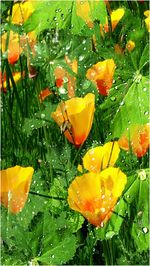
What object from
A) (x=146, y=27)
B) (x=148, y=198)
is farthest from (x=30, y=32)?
(x=148, y=198)

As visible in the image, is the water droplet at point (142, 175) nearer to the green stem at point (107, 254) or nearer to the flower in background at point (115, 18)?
the green stem at point (107, 254)

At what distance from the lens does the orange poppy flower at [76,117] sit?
84cm

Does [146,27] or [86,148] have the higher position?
[146,27]

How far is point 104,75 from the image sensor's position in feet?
2.84

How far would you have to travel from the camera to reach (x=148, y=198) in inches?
32.9

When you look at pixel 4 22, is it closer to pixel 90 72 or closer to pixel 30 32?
pixel 30 32

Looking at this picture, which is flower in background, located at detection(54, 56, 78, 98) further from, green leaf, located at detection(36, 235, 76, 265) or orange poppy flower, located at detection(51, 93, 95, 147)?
green leaf, located at detection(36, 235, 76, 265)

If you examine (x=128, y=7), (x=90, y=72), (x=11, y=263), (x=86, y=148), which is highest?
(x=128, y=7)

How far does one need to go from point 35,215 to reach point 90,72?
0.68ft

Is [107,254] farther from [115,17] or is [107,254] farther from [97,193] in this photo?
[115,17]

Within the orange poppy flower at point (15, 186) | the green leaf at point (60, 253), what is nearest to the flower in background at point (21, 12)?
the orange poppy flower at point (15, 186)

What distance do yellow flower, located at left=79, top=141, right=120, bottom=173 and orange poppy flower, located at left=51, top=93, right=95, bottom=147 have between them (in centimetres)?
2

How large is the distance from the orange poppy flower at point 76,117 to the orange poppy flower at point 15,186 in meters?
0.07

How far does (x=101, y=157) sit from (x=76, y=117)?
2.5 inches
